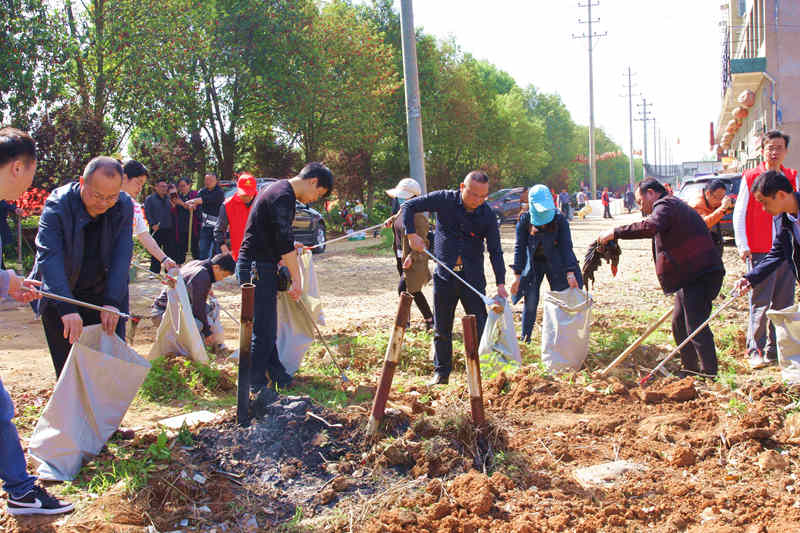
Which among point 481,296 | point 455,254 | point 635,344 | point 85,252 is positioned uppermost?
point 85,252

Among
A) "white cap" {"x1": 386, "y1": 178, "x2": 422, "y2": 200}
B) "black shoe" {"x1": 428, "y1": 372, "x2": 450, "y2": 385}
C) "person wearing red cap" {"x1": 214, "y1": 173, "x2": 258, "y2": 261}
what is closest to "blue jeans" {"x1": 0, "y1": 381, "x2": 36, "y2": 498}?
"black shoe" {"x1": 428, "y1": 372, "x2": 450, "y2": 385}

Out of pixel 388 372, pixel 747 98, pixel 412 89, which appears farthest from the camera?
pixel 747 98

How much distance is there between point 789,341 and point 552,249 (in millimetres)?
2392

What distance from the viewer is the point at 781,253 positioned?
198 inches

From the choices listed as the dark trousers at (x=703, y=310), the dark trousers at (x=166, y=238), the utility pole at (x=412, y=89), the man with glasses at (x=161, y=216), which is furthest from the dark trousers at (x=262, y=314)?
the utility pole at (x=412, y=89)

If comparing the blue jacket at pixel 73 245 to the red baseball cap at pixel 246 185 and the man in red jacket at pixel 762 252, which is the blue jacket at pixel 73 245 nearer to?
the red baseball cap at pixel 246 185

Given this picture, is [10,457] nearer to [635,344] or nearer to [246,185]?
[635,344]

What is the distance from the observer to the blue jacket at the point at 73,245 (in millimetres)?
4023

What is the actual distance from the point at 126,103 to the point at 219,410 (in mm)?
13270

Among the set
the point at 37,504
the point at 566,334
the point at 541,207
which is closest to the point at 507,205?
the point at 541,207

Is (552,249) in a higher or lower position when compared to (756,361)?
higher

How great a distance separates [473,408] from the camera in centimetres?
410

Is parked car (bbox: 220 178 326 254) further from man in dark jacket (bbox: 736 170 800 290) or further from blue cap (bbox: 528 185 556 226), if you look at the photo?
man in dark jacket (bbox: 736 170 800 290)

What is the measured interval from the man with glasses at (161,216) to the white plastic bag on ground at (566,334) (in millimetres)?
6066
